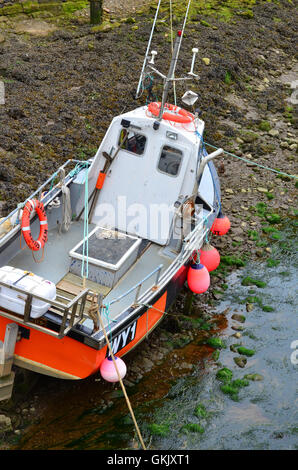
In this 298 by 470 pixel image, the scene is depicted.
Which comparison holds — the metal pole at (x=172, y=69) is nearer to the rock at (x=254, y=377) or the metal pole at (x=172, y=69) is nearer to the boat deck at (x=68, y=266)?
the boat deck at (x=68, y=266)

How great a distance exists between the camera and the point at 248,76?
58.5 feet

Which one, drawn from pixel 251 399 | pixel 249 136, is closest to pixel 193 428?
pixel 251 399

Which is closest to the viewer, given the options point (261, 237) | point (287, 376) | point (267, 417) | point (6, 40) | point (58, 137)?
point (267, 417)

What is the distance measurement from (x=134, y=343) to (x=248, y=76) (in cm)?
1230

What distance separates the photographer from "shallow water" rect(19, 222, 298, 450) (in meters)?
7.09

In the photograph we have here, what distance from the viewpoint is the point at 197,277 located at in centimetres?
871

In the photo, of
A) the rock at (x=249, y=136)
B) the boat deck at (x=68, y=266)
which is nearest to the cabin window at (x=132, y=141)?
the boat deck at (x=68, y=266)

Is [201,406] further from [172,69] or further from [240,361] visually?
[172,69]

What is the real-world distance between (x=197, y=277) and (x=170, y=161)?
1.94 metres

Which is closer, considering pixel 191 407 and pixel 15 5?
pixel 191 407

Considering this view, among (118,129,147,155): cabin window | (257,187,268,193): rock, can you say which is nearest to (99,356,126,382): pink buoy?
(118,129,147,155): cabin window

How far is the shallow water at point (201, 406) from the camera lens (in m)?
7.09
